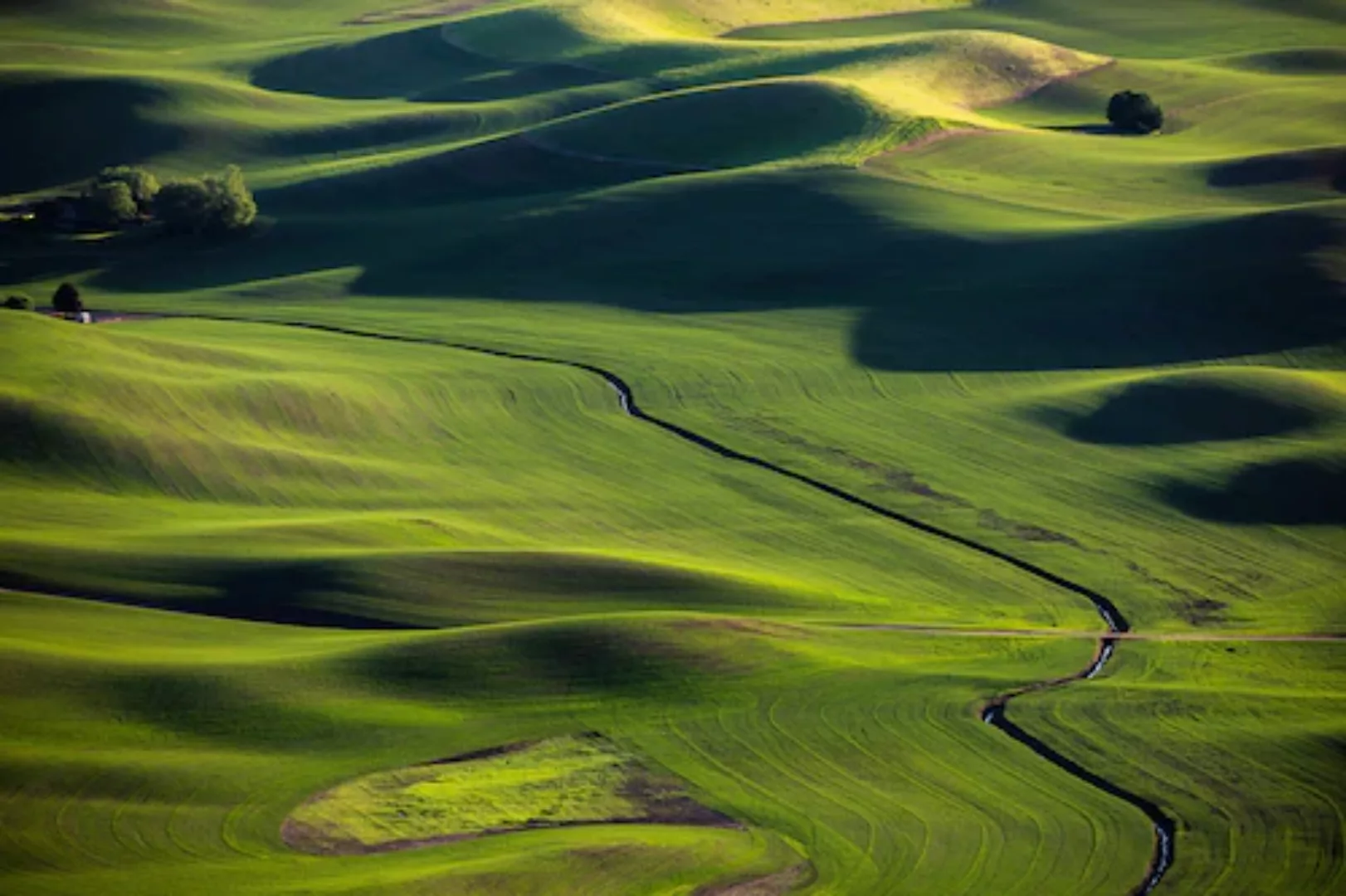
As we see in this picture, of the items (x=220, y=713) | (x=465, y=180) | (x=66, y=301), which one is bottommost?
(x=220, y=713)

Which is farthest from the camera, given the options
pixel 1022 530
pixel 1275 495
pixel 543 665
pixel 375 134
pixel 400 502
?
pixel 375 134

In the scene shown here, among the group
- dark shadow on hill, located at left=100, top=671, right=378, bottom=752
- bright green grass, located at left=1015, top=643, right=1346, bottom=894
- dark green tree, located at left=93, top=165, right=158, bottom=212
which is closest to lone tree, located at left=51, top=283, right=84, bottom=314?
dark green tree, located at left=93, top=165, right=158, bottom=212

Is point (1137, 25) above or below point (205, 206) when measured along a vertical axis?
above

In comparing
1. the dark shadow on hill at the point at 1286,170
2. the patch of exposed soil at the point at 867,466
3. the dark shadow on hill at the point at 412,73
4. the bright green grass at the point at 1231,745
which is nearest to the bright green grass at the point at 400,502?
the patch of exposed soil at the point at 867,466

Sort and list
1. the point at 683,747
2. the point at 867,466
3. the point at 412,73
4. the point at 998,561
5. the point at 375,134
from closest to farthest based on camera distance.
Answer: the point at 683,747, the point at 998,561, the point at 867,466, the point at 375,134, the point at 412,73

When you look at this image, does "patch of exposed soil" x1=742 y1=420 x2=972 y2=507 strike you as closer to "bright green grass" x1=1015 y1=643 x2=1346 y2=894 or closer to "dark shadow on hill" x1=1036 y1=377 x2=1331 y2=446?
"dark shadow on hill" x1=1036 y1=377 x2=1331 y2=446

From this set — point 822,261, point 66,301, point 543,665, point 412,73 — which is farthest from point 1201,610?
point 412,73

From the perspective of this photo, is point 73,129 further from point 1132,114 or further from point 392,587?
point 392,587
